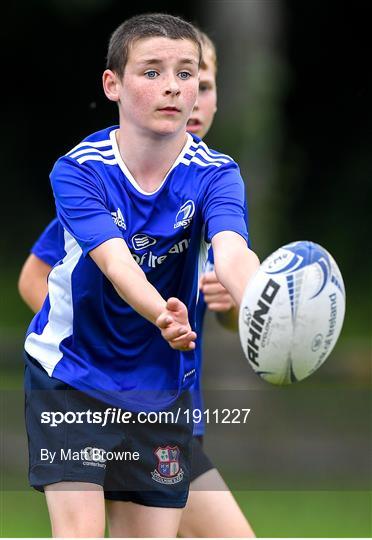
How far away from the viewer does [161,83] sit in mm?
3656

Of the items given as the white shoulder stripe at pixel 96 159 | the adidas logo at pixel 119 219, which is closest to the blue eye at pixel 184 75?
the white shoulder stripe at pixel 96 159

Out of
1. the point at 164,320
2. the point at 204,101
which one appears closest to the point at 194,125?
the point at 204,101

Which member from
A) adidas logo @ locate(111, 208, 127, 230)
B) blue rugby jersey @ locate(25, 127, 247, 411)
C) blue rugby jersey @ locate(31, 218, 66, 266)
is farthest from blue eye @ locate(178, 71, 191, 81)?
blue rugby jersey @ locate(31, 218, 66, 266)

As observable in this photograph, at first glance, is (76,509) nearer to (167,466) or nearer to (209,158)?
(167,466)

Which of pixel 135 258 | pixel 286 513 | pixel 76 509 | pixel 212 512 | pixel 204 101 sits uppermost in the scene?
pixel 204 101

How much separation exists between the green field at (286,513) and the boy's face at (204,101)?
8.94ft

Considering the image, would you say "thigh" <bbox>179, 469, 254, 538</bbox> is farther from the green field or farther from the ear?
the green field

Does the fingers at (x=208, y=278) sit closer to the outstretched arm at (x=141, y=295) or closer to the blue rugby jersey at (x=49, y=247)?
the blue rugby jersey at (x=49, y=247)

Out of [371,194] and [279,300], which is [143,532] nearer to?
[279,300]

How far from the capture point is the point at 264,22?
33.0 feet


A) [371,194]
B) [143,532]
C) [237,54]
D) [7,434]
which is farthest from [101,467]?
[371,194]

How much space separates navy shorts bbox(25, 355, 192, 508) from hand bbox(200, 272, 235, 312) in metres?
0.55

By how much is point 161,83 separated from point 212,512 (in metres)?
1.56

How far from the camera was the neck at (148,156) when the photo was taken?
12.3 feet
